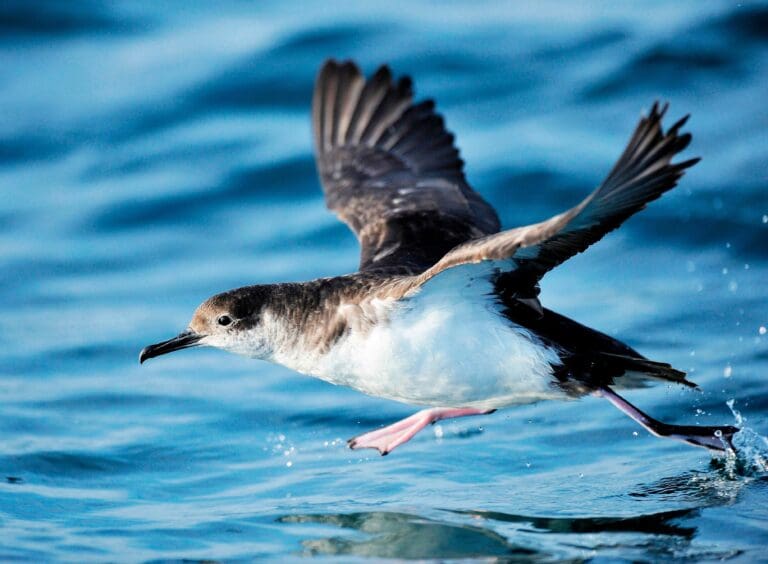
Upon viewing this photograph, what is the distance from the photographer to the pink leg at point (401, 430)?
7.65 metres

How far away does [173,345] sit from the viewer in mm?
7121

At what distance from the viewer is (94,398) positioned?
9031mm

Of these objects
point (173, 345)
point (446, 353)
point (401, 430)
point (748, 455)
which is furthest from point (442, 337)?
point (748, 455)

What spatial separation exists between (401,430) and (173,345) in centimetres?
153

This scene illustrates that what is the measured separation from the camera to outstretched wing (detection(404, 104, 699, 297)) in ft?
17.4

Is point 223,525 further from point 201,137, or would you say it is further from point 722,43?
point 722,43

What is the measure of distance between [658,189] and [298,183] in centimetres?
706

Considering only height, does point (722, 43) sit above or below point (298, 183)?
above

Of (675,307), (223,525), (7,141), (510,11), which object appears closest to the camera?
(223,525)

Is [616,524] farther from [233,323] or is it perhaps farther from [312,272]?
[312,272]

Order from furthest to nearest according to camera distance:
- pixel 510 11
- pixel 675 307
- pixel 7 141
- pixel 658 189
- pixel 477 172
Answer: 1. pixel 510 11
2. pixel 7 141
3. pixel 477 172
4. pixel 675 307
5. pixel 658 189

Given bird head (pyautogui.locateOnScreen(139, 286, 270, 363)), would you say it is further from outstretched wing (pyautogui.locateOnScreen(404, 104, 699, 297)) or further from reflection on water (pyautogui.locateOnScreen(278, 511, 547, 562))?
outstretched wing (pyautogui.locateOnScreen(404, 104, 699, 297))

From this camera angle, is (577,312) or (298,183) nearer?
(577,312)

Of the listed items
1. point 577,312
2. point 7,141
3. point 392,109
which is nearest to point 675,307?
point 577,312
